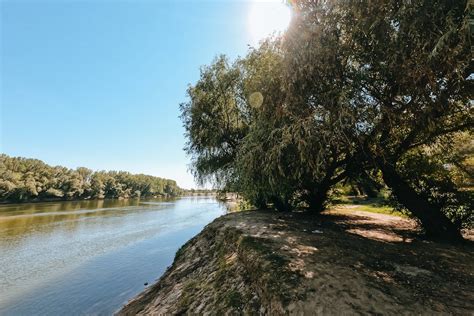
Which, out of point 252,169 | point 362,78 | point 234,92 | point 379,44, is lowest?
point 252,169

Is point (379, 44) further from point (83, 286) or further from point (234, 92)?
point (83, 286)

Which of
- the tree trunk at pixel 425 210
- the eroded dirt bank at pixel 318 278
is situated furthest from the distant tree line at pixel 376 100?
the eroded dirt bank at pixel 318 278

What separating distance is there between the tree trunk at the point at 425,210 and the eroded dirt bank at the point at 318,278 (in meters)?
0.74

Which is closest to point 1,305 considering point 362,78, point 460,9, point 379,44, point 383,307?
point 383,307

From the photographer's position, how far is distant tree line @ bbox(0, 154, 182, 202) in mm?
64625

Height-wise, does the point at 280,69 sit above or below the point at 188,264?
above

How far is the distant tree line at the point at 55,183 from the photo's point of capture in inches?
2544

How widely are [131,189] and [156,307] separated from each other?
10889 centimetres

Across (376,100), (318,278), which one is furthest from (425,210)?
(318,278)

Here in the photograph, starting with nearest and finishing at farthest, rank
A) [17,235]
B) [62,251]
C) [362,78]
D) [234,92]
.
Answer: [362,78], [234,92], [62,251], [17,235]

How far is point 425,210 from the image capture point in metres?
9.77

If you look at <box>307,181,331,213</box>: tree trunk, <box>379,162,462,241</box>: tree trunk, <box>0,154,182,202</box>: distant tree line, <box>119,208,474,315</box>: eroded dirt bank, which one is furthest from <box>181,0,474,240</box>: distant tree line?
<box>0,154,182,202</box>: distant tree line

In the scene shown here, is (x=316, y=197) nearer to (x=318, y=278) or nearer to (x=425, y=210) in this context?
(x=425, y=210)

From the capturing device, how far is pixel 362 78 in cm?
862
